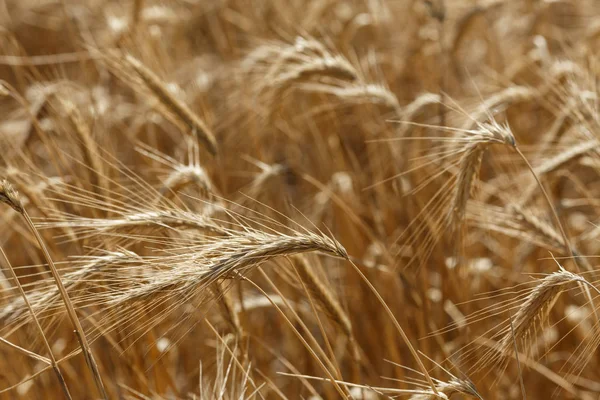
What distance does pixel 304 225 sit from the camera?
8.55 ft

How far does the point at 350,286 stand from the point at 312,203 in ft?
1.47

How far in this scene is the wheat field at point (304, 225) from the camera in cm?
118

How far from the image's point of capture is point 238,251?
1.07 meters

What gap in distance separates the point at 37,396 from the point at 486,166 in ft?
7.15

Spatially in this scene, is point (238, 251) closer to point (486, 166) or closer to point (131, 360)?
point (131, 360)

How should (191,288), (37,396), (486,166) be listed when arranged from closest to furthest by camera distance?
(191,288) < (37,396) < (486,166)

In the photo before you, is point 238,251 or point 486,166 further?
point 486,166

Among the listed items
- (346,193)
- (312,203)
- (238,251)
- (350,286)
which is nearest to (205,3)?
(312,203)

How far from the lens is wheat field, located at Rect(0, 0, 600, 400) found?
118 centimetres

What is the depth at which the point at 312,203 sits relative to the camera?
109 inches

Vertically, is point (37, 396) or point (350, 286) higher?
point (37, 396)

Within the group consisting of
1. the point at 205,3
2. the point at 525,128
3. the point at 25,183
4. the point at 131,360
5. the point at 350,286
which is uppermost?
the point at 205,3

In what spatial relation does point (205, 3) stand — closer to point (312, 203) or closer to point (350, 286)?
point (312, 203)

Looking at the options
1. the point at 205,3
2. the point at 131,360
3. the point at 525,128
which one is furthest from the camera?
the point at 205,3
